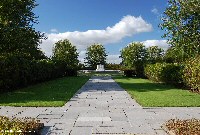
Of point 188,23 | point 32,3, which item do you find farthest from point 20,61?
point 188,23

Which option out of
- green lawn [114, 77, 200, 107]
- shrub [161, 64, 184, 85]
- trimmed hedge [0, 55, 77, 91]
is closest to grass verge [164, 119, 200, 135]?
green lawn [114, 77, 200, 107]

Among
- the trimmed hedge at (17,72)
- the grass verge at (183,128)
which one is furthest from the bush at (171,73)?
the grass verge at (183,128)

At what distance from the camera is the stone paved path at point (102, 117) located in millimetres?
7012

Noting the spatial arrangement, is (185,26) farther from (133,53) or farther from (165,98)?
(133,53)

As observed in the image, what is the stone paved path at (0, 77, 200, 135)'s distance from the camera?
7.01 m

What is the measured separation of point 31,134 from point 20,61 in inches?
543

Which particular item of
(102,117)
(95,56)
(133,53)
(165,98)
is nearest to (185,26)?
(165,98)

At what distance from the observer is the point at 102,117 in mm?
8625

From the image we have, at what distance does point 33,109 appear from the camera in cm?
1009

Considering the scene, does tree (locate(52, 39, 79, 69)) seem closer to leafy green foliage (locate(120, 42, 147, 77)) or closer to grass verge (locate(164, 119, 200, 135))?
leafy green foliage (locate(120, 42, 147, 77))

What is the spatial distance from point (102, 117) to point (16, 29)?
15291mm

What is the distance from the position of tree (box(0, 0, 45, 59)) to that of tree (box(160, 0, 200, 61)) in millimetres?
10332

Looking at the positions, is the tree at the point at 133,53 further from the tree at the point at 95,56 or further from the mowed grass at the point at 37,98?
the mowed grass at the point at 37,98

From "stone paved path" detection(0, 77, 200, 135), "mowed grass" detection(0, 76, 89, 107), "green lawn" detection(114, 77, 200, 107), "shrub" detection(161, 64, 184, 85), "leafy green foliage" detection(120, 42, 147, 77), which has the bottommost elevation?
"stone paved path" detection(0, 77, 200, 135)
